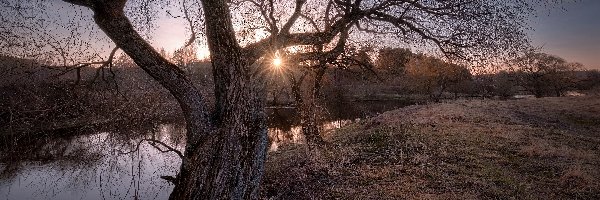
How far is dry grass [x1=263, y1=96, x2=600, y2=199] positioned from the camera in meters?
7.82

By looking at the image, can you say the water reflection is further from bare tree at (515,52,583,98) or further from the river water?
bare tree at (515,52,583,98)

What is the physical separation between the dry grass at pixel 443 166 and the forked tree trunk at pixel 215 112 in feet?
11.1

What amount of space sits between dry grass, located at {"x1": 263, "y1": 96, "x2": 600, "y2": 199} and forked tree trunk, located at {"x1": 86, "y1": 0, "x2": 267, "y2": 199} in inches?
133

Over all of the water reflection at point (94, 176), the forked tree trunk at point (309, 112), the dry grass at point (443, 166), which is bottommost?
the water reflection at point (94, 176)

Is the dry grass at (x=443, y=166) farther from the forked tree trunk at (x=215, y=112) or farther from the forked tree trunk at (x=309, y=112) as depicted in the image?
the forked tree trunk at (x=215, y=112)

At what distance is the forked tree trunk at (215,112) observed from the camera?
15.9 ft

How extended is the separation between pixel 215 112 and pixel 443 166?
663 centimetres

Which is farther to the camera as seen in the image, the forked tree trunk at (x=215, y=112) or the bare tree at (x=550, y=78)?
the bare tree at (x=550, y=78)

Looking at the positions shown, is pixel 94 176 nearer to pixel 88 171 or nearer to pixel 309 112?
pixel 88 171

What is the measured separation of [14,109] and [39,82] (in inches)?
67.8

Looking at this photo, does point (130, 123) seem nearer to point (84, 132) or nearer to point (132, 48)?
point (84, 132)

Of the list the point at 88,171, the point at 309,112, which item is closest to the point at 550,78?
the point at 309,112

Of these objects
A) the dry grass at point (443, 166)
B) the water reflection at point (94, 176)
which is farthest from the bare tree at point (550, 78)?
the water reflection at point (94, 176)

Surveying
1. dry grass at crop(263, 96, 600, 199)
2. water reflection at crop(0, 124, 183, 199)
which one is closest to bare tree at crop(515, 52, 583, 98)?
dry grass at crop(263, 96, 600, 199)
